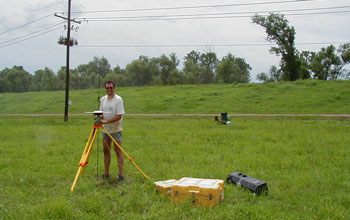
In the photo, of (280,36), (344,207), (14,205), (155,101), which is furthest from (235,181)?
(280,36)

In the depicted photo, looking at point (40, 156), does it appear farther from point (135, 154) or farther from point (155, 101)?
point (155, 101)

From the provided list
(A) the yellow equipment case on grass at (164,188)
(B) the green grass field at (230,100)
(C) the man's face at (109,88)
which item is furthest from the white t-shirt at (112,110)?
(B) the green grass field at (230,100)

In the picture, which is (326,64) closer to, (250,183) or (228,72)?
(228,72)

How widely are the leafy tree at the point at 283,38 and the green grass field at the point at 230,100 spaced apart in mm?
13705

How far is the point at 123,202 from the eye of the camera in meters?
5.41

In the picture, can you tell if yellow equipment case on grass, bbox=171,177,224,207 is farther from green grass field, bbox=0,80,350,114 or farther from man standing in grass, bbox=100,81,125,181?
green grass field, bbox=0,80,350,114

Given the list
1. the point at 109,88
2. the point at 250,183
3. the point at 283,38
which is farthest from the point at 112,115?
the point at 283,38

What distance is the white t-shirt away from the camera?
Answer: 21.6ft

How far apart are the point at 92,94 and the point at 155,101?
13.0 m

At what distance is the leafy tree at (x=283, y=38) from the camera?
49.3m

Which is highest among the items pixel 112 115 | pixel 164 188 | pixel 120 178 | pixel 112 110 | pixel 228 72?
pixel 228 72

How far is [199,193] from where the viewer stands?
5.19 m

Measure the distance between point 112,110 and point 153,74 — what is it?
78279 mm

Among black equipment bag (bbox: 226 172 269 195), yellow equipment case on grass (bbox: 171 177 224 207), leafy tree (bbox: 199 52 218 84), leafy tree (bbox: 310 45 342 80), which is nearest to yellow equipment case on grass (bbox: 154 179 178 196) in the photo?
yellow equipment case on grass (bbox: 171 177 224 207)
